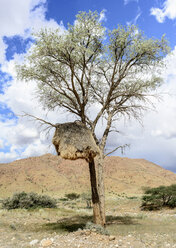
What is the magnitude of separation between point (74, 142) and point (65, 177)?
191ft

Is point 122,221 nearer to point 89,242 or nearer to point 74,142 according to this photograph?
point 74,142

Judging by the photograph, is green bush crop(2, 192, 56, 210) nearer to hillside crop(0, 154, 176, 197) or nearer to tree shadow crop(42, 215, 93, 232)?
tree shadow crop(42, 215, 93, 232)

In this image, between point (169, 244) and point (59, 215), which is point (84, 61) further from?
point (59, 215)

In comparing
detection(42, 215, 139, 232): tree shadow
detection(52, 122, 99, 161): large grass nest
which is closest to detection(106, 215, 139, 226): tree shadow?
detection(42, 215, 139, 232): tree shadow

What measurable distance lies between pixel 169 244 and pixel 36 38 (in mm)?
10239

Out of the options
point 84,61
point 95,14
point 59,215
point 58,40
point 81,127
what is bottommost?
point 59,215

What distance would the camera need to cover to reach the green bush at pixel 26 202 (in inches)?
781

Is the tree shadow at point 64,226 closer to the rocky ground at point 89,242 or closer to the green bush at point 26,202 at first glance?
the rocky ground at point 89,242

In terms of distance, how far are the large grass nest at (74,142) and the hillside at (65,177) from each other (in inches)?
1764

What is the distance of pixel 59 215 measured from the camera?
54.0 feet

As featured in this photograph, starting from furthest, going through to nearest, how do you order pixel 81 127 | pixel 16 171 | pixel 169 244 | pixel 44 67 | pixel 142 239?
pixel 16 171 → pixel 44 67 → pixel 81 127 → pixel 142 239 → pixel 169 244

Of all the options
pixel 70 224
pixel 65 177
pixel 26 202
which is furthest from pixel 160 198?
pixel 65 177

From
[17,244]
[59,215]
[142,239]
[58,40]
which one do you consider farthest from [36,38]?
[59,215]

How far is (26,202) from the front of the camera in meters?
19.9
